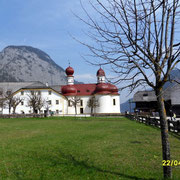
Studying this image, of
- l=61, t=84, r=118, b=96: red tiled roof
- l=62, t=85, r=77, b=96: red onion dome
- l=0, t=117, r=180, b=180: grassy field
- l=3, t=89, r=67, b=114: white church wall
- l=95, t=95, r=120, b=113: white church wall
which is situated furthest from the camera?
l=61, t=84, r=118, b=96: red tiled roof

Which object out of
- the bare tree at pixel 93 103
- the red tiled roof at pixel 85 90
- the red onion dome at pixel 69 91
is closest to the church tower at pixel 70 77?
the red tiled roof at pixel 85 90

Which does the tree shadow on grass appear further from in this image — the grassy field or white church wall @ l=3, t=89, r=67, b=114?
white church wall @ l=3, t=89, r=67, b=114

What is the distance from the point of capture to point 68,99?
186 ft

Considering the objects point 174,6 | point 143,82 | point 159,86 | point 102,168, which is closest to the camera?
point 174,6

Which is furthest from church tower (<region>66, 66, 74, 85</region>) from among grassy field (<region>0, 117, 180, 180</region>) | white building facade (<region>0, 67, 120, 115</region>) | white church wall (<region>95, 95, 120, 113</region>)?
grassy field (<region>0, 117, 180, 180</region>)

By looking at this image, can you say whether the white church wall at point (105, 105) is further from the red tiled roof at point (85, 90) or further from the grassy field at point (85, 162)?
the grassy field at point (85, 162)

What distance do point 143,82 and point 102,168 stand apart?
3123 millimetres

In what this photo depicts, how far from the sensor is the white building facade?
53.1 meters

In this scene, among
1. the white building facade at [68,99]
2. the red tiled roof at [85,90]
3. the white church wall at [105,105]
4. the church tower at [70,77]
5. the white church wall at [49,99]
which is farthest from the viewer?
the church tower at [70,77]

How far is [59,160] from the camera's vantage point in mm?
7195

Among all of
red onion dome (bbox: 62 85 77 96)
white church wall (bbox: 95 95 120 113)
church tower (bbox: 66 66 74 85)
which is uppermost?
church tower (bbox: 66 66 74 85)

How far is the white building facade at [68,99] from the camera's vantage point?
174 feet

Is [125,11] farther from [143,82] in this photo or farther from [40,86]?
[40,86]

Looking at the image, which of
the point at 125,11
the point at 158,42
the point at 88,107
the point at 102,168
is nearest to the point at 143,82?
the point at 158,42
